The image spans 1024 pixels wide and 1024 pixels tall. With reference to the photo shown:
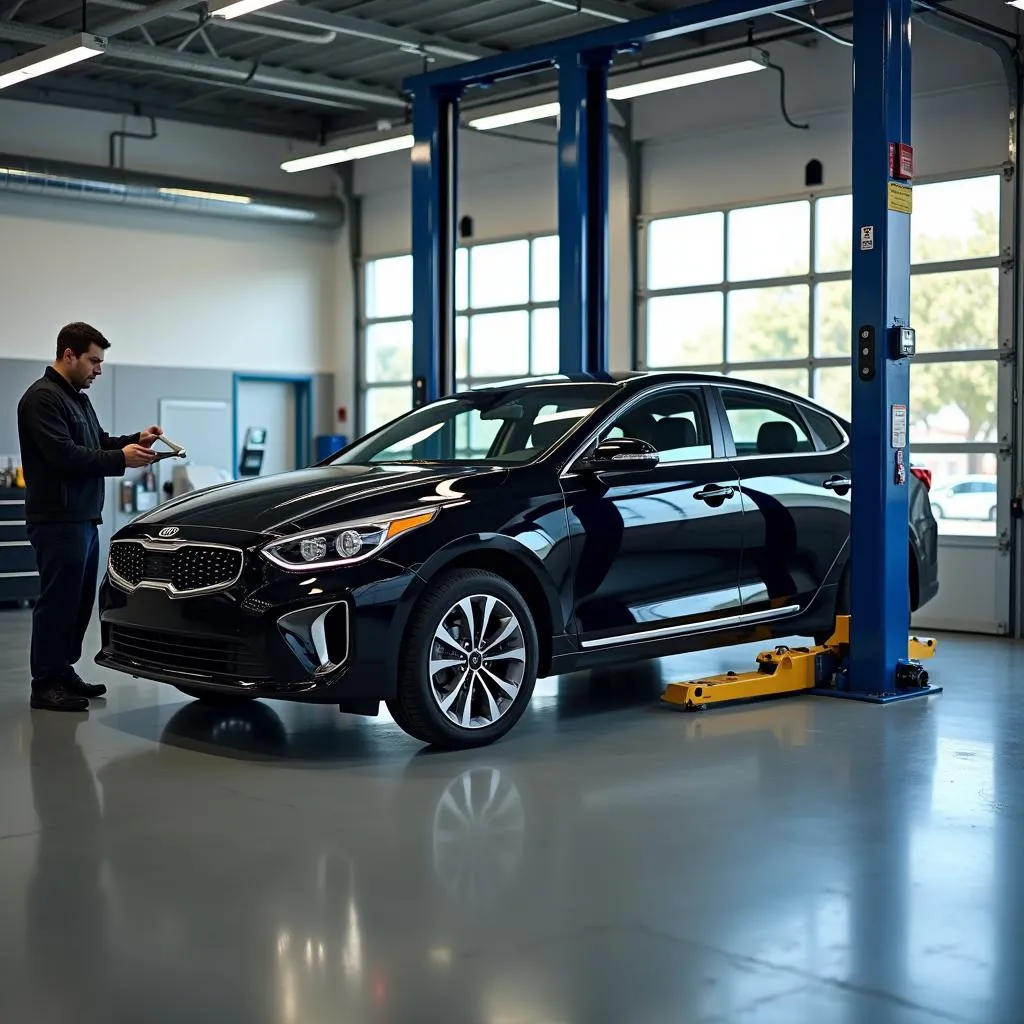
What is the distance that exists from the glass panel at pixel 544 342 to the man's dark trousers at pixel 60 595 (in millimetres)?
7964

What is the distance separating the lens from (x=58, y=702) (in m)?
6.50

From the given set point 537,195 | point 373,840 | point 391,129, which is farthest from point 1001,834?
point 537,195

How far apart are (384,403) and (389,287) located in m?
1.29

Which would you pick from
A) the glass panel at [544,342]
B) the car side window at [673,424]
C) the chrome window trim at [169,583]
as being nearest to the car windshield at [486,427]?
the car side window at [673,424]

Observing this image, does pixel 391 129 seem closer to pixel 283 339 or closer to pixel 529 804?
pixel 283 339

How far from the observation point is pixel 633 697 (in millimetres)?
6812

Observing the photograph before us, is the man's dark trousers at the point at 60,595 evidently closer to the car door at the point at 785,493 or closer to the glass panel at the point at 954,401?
the car door at the point at 785,493

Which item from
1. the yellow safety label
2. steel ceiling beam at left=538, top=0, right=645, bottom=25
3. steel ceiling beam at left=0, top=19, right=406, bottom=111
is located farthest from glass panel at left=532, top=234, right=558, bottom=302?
the yellow safety label

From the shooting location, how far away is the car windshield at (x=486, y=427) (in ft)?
20.2

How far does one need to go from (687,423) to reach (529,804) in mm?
2411

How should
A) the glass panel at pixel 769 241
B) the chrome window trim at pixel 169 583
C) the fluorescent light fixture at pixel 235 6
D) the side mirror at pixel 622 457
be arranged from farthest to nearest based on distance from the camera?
the glass panel at pixel 769 241, the fluorescent light fixture at pixel 235 6, the side mirror at pixel 622 457, the chrome window trim at pixel 169 583

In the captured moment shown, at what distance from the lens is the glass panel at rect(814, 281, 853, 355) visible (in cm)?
1160

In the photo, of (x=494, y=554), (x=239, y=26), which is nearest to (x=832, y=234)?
(x=239, y=26)

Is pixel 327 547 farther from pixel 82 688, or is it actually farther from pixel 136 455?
pixel 82 688
